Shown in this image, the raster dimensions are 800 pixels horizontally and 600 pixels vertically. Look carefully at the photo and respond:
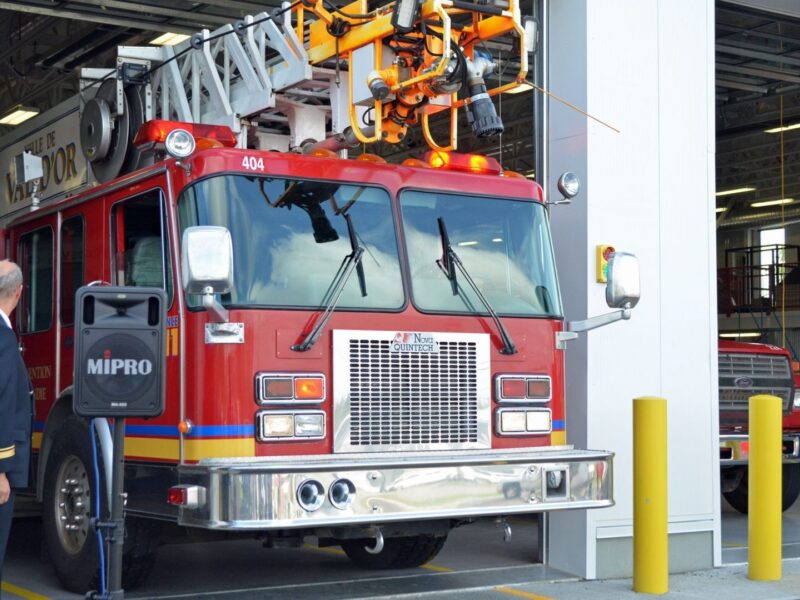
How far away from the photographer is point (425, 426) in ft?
22.0

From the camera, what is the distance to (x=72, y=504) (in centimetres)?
726

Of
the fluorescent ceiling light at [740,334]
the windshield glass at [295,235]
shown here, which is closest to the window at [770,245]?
the fluorescent ceiling light at [740,334]

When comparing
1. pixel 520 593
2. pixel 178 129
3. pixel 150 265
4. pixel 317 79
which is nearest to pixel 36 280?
pixel 150 265

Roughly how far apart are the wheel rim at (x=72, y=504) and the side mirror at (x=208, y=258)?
181 centimetres

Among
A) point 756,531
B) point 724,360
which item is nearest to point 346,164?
point 756,531

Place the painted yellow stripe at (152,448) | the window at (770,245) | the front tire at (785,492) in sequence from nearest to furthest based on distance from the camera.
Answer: the painted yellow stripe at (152,448), the front tire at (785,492), the window at (770,245)

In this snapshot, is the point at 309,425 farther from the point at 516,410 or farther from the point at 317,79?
the point at 317,79

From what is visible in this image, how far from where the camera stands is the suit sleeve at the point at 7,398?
5.18m

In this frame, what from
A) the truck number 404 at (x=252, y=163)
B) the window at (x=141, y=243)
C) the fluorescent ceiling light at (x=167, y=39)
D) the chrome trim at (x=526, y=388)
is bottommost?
the chrome trim at (x=526, y=388)

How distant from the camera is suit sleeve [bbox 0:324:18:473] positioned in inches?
204

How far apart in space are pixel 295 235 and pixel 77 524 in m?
2.21

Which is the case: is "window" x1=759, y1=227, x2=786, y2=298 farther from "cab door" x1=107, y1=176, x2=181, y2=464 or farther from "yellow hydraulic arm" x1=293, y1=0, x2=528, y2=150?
"cab door" x1=107, y1=176, x2=181, y2=464

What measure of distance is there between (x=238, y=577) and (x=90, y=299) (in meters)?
3.39

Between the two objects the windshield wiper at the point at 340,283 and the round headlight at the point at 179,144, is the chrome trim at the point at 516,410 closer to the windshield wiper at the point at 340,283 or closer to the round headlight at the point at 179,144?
the windshield wiper at the point at 340,283
